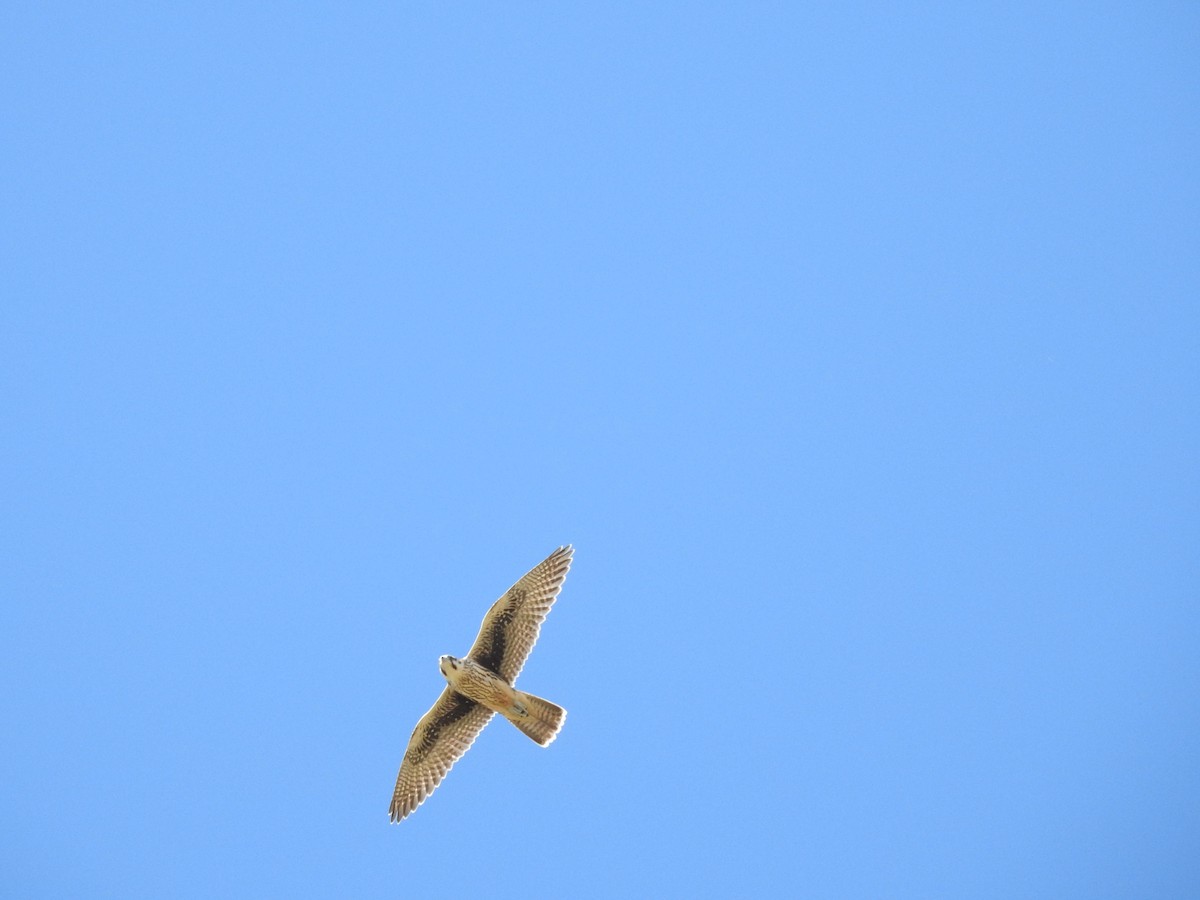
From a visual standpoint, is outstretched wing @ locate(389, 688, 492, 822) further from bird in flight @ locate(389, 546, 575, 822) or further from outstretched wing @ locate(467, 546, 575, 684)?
outstretched wing @ locate(467, 546, 575, 684)

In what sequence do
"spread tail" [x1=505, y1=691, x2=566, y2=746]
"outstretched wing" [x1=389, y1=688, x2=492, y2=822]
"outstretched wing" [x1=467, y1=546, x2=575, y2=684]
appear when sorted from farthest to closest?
1. "outstretched wing" [x1=389, y1=688, x2=492, y2=822]
2. "outstretched wing" [x1=467, y1=546, x2=575, y2=684]
3. "spread tail" [x1=505, y1=691, x2=566, y2=746]

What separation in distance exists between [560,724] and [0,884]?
24.0 m

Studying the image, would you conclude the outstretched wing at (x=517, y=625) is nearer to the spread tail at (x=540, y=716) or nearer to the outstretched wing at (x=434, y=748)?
the spread tail at (x=540, y=716)

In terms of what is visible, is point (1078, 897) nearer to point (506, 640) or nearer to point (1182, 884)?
point (1182, 884)

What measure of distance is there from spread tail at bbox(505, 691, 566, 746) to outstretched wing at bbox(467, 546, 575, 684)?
1.42 feet

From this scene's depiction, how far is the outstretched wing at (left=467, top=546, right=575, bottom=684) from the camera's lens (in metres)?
12.5

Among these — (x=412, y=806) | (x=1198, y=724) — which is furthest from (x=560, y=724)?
(x=1198, y=724)

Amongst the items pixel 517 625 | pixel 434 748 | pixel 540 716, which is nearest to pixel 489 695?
pixel 540 716

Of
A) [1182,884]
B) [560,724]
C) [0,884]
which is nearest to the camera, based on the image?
[560,724]

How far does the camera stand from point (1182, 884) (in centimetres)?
2738

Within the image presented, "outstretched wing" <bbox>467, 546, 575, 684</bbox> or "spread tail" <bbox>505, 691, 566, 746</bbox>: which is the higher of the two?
"outstretched wing" <bbox>467, 546, 575, 684</bbox>

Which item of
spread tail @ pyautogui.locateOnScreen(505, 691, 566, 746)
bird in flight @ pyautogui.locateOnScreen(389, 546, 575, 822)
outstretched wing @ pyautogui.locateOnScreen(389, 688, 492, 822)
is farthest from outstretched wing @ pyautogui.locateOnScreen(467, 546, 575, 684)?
outstretched wing @ pyautogui.locateOnScreen(389, 688, 492, 822)

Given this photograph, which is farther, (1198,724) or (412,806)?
(1198,724)

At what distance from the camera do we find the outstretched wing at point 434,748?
12766mm
